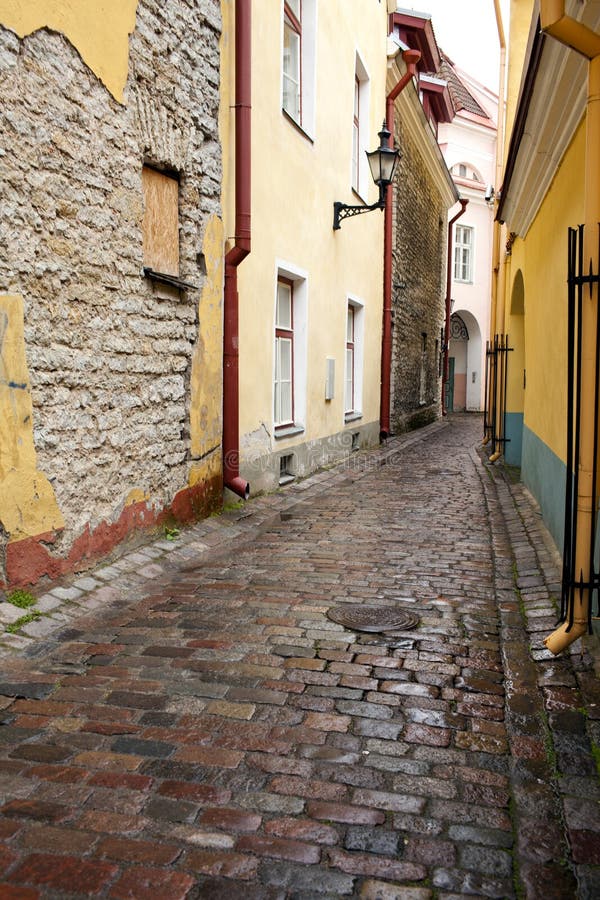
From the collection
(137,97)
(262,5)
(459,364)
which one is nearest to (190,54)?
(137,97)

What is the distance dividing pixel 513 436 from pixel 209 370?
258 inches

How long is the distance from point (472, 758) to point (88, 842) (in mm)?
1422

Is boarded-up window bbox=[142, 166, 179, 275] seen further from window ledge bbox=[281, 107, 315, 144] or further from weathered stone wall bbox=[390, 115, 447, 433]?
weathered stone wall bbox=[390, 115, 447, 433]

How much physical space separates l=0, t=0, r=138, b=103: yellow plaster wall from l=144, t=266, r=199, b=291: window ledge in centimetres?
115

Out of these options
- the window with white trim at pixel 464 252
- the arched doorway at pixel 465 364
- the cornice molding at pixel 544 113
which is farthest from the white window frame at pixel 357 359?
the arched doorway at pixel 465 364

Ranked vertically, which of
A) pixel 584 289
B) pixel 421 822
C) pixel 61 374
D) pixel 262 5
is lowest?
pixel 421 822

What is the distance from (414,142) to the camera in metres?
18.1

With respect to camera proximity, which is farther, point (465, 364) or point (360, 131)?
point (465, 364)

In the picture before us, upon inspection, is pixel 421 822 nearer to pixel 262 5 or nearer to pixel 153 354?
pixel 153 354

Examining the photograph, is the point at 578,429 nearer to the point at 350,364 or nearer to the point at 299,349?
the point at 299,349

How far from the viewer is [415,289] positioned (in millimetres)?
18938

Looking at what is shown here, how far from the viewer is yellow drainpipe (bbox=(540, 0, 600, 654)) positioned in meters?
3.79

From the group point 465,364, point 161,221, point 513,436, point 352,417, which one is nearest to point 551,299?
point 161,221

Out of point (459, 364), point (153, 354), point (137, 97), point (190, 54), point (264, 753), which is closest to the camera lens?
point (264, 753)
